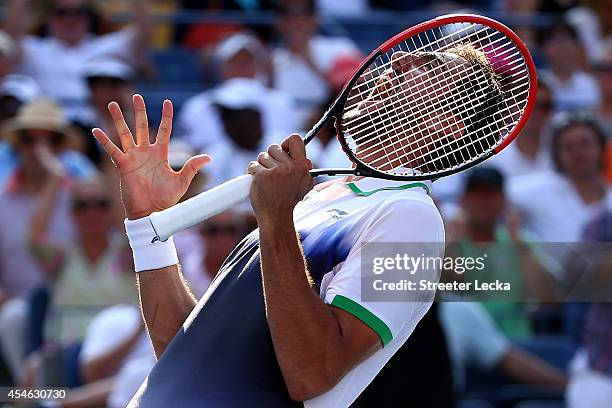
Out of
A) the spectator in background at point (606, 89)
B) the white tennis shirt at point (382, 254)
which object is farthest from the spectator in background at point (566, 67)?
the white tennis shirt at point (382, 254)

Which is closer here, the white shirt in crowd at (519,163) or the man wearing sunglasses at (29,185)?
the man wearing sunglasses at (29,185)

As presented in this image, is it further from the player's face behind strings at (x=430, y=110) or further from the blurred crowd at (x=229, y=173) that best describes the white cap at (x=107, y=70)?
the player's face behind strings at (x=430, y=110)

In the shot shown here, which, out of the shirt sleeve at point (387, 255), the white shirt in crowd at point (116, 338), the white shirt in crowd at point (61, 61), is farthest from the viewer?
the white shirt in crowd at point (61, 61)

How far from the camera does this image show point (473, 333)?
5688 millimetres

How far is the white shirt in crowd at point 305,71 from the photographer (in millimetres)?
8148

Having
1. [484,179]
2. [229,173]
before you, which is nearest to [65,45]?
[229,173]

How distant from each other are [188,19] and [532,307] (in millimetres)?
3762

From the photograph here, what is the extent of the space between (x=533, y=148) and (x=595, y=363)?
7.26ft

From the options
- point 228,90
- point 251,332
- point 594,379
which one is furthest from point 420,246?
point 228,90

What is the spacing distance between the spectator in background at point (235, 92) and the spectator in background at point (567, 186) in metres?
1.50

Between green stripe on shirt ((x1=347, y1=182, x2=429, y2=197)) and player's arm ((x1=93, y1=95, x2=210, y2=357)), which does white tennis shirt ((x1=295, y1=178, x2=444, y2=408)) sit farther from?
player's arm ((x1=93, y1=95, x2=210, y2=357))

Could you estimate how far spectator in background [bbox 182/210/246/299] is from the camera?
5.71 meters

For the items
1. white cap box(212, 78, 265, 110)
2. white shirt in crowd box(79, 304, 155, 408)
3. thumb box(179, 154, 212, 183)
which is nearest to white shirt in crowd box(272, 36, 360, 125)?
white cap box(212, 78, 265, 110)

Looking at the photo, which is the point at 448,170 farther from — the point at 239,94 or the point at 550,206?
the point at 239,94
